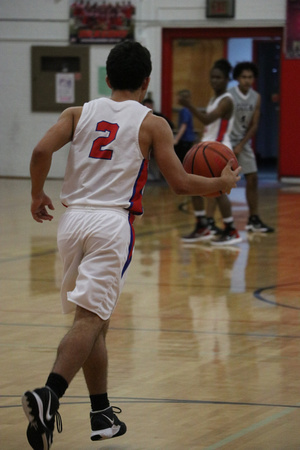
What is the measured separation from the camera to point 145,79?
377 cm

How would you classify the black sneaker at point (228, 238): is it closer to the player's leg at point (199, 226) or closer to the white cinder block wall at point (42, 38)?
the player's leg at point (199, 226)

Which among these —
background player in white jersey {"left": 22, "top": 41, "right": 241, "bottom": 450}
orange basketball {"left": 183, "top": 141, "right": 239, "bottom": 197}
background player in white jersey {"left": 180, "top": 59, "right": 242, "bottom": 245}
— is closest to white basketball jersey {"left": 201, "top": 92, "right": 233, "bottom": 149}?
background player in white jersey {"left": 180, "top": 59, "right": 242, "bottom": 245}

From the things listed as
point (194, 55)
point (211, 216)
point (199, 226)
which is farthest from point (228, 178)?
point (194, 55)

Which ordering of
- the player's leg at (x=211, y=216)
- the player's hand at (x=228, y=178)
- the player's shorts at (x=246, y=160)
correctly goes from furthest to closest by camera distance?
the player's shorts at (x=246, y=160), the player's leg at (x=211, y=216), the player's hand at (x=228, y=178)

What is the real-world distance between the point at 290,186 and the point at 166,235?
6290 millimetres

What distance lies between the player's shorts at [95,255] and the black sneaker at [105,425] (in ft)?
1.26

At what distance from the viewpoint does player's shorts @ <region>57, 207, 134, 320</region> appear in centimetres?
353

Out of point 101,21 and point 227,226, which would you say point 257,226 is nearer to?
point 227,226

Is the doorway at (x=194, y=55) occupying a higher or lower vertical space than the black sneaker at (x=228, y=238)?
higher

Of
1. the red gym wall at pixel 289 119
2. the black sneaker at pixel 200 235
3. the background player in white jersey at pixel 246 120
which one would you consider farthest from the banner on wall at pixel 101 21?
the black sneaker at pixel 200 235

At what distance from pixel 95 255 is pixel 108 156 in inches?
15.0

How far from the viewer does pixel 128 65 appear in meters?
3.70

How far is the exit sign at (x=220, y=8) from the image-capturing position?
54.4ft

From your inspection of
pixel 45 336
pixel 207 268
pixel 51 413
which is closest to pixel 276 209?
pixel 207 268
